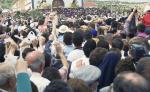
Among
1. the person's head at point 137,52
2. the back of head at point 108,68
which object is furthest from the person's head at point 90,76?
the person's head at point 137,52

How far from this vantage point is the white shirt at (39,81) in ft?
19.2

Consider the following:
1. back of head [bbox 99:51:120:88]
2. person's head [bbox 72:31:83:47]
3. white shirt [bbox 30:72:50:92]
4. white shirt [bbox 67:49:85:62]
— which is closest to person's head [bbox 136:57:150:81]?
white shirt [bbox 30:72:50:92]

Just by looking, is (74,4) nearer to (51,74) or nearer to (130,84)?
(51,74)

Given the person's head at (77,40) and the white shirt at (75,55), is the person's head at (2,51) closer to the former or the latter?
the white shirt at (75,55)

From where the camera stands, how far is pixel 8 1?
71.7 meters

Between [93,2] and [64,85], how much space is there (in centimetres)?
6311

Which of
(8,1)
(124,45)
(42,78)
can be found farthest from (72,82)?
(8,1)

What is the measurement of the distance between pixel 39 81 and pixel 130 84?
7.46ft

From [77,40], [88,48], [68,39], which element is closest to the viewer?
[88,48]

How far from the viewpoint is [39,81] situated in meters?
5.94

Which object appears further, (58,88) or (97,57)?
(97,57)

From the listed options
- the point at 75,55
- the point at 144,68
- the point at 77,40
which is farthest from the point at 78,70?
the point at 77,40

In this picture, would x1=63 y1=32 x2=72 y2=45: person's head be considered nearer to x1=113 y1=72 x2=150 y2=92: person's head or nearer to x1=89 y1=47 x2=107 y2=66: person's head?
x1=89 y1=47 x2=107 y2=66: person's head

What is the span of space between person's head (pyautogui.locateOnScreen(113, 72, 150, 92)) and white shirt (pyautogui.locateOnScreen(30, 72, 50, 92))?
2.04m
